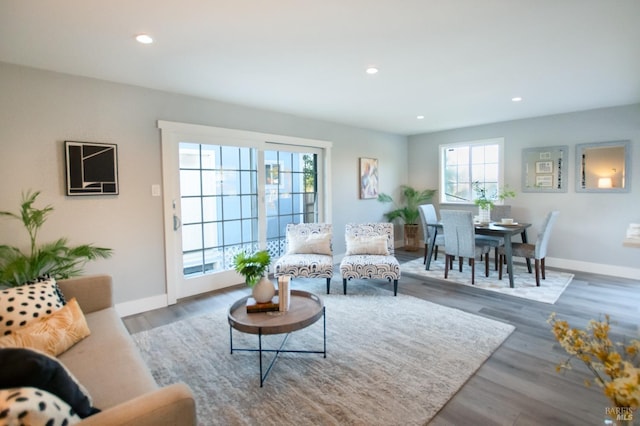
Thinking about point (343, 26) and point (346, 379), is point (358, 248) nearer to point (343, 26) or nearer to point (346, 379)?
point (346, 379)

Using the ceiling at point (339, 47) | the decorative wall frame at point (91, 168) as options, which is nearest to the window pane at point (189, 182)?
the decorative wall frame at point (91, 168)

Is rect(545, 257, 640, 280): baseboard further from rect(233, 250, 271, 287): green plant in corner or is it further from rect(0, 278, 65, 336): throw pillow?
rect(0, 278, 65, 336): throw pillow

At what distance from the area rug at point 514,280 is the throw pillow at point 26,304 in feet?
13.9

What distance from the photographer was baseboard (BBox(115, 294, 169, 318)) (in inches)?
137

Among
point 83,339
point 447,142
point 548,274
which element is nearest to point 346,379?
point 83,339

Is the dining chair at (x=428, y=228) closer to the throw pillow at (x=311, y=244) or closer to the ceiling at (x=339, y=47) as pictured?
the throw pillow at (x=311, y=244)

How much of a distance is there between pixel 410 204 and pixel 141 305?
5.30 m

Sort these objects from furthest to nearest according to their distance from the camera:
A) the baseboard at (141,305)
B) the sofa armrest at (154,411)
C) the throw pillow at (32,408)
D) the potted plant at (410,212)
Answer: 1. the potted plant at (410,212)
2. the baseboard at (141,305)
3. the sofa armrest at (154,411)
4. the throw pillow at (32,408)

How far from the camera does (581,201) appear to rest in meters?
5.02

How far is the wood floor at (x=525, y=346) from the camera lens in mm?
1947

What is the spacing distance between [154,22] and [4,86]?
1708 mm

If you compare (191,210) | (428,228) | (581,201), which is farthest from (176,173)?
(581,201)

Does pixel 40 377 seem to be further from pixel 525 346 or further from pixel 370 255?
pixel 370 255

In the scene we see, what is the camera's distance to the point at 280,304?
2.53 metres
